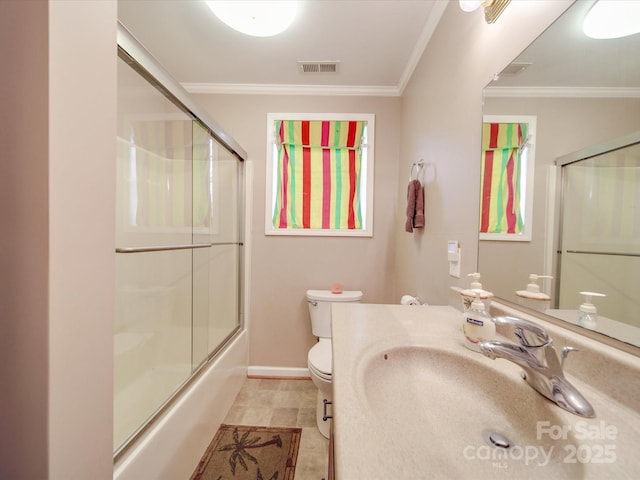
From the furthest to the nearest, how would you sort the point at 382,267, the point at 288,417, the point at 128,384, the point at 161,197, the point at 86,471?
1. the point at 382,267
2. the point at 161,197
3. the point at 288,417
4. the point at 128,384
5. the point at 86,471

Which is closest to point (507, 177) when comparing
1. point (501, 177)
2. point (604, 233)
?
point (501, 177)

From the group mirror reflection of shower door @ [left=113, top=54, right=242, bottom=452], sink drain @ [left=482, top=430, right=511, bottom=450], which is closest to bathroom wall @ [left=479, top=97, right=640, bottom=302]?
sink drain @ [left=482, top=430, right=511, bottom=450]

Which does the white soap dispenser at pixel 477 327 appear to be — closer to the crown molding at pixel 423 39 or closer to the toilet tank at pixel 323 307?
the toilet tank at pixel 323 307

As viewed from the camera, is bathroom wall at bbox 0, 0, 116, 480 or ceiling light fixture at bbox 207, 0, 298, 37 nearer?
bathroom wall at bbox 0, 0, 116, 480

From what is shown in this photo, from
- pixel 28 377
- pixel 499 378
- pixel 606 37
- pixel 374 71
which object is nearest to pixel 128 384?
pixel 28 377

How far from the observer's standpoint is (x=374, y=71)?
1.69 metres

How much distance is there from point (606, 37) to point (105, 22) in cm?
115

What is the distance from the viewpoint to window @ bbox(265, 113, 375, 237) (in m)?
1.90

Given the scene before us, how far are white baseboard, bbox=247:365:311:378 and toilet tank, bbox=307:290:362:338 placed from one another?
40cm

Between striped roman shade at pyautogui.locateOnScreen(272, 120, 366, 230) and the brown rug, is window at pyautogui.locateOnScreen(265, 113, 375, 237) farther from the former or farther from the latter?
the brown rug

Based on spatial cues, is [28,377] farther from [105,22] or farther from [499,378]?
[499,378]

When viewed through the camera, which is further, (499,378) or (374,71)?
(374,71)

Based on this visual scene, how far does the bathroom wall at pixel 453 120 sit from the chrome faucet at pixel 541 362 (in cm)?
50

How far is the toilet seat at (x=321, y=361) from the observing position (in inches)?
49.2
